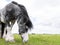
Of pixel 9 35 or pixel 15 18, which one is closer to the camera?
pixel 15 18

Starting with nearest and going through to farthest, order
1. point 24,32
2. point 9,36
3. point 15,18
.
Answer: point 24,32, point 15,18, point 9,36

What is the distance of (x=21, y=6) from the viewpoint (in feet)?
58.3

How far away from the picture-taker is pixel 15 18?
17.3 m

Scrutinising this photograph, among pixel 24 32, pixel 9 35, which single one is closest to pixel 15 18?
pixel 9 35

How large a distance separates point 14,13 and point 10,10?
353 millimetres

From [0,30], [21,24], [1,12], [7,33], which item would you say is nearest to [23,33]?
[21,24]

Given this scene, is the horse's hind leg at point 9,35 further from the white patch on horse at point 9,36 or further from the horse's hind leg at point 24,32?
the horse's hind leg at point 24,32

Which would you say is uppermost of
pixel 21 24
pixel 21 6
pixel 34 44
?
pixel 21 6

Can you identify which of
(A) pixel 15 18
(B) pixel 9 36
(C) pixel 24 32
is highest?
(A) pixel 15 18

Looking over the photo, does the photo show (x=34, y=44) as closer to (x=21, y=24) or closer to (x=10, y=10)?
(x=21, y=24)

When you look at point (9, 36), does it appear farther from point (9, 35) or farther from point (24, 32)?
point (24, 32)

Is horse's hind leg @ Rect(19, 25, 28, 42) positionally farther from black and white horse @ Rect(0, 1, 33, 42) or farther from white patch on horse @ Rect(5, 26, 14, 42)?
white patch on horse @ Rect(5, 26, 14, 42)

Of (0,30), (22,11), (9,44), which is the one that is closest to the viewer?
(9,44)

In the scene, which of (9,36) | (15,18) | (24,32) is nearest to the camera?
(24,32)
